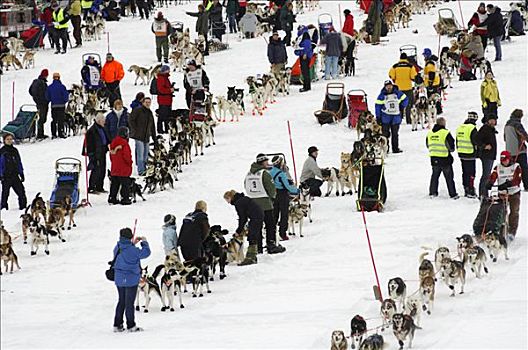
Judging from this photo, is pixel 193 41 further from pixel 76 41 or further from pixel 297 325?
pixel 297 325

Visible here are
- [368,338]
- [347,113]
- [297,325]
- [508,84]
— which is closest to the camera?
[368,338]

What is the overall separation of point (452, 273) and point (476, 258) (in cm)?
62

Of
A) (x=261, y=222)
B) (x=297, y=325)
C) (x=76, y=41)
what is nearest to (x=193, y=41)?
(x=76, y=41)

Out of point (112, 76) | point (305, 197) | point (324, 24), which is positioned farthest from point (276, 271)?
point (324, 24)

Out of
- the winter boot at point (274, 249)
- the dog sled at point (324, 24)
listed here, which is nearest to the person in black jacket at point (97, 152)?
the winter boot at point (274, 249)

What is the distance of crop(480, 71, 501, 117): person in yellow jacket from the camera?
69.5 ft

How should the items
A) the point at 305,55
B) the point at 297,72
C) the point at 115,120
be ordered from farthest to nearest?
the point at 297,72 < the point at 305,55 < the point at 115,120

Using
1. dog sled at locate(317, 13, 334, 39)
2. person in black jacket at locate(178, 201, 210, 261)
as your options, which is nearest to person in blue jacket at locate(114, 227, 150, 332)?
person in black jacket at locate(178, 201, 210, 261)

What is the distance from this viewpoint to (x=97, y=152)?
19.1 m

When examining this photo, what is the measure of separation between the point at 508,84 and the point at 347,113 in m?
3.93

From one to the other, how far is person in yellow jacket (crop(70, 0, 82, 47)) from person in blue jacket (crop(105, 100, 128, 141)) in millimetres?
10966

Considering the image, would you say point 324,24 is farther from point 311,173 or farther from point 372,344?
point 372,344

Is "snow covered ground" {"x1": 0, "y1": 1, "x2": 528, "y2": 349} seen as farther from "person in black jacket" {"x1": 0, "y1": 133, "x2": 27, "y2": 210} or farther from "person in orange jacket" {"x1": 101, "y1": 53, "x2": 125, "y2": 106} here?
"person in orange jacket" {"x1": 101, "y1": 53, "x2": 125, "y2": 106}

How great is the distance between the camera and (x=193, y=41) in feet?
102
